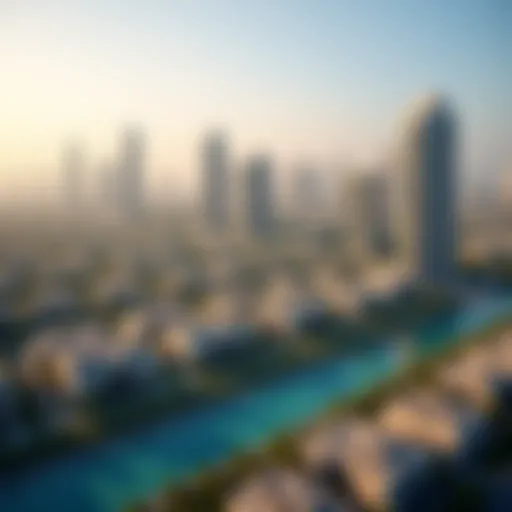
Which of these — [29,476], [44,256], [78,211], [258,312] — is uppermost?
[78,211]

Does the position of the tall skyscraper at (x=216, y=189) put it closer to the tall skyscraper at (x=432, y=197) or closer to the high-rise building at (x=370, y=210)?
the high-rise building at (x=370, y=210)

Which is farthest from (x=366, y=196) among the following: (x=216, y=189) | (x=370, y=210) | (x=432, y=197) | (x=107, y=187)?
(x=107, y=187)

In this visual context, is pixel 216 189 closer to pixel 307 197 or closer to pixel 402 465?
pixel 307 197

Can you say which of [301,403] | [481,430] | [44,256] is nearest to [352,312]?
[301,403]

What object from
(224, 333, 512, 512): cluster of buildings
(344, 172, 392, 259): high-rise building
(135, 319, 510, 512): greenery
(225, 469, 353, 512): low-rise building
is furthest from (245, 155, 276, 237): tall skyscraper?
(225, 469, 353, 512): low-rise building

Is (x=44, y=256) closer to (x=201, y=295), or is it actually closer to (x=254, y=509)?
(x=201, y=295)
